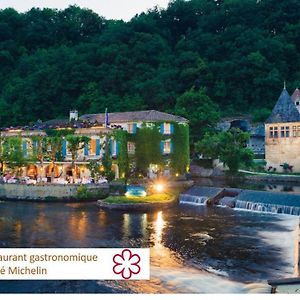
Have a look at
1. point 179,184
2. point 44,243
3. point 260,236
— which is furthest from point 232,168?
point 44,243

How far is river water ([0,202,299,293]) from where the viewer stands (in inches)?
372

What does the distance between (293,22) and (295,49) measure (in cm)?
357

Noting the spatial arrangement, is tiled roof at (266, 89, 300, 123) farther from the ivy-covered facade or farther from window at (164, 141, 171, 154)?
window at (164, 141, 171, 154)

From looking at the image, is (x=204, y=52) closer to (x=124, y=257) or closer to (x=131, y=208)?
(x=131, y=208)

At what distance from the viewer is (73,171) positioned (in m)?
24.0

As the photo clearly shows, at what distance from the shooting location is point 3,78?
137 ft

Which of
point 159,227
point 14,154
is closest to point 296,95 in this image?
point 14,154

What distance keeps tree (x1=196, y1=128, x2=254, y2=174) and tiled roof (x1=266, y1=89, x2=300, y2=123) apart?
2993 mm

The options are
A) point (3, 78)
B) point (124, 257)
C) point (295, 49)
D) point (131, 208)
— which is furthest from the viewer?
point (295, 49)

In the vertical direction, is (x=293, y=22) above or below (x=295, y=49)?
above

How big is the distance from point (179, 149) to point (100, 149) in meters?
5.21

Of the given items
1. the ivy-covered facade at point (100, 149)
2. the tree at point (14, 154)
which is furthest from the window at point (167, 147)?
the tree at point (14, 154)

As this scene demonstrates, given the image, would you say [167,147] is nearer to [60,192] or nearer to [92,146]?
[92,146]

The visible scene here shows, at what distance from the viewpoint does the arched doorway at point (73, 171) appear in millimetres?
23969
